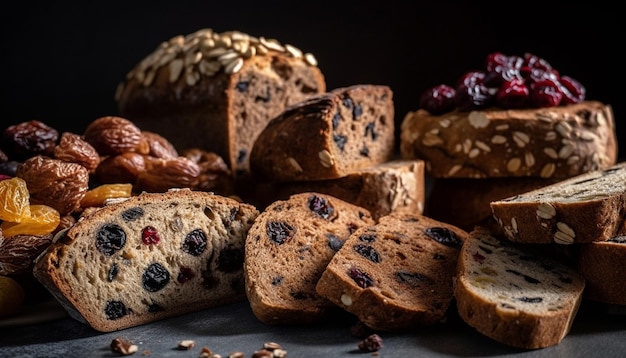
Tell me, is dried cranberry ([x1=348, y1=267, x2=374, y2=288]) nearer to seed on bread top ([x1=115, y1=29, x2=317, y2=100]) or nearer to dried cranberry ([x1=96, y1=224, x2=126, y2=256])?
dried cranberry ([x1=96, y1=224, x2=126, y2=256])

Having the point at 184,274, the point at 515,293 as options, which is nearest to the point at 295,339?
the point at 184,274

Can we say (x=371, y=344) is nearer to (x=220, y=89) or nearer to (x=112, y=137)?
(x=112, y=137)

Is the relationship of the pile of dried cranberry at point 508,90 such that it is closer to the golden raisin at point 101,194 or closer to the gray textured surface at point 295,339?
the gray textured surface at point 295,339

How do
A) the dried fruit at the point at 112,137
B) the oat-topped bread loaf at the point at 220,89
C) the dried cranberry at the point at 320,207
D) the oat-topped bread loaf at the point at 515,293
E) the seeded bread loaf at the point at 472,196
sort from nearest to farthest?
1. the oat-topped bread loaf at the point at 515,293
2. the dried cranberry at the point at 320,207
3. the dried fruit at the point at 112,137
4. the seeded bread loaf at the point at 472,196
5. the oat-topped bread loaf at the point at 220,89

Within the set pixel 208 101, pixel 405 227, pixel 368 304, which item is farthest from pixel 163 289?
pixel 208 101

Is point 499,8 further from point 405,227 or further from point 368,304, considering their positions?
point 368,304

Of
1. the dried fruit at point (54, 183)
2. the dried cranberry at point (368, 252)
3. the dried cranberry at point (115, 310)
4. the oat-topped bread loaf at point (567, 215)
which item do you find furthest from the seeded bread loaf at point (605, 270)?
the dried fruit at point (54, 183)

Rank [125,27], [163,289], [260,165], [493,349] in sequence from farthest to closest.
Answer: [125,27], [260,165], [163,289], [493,349]
